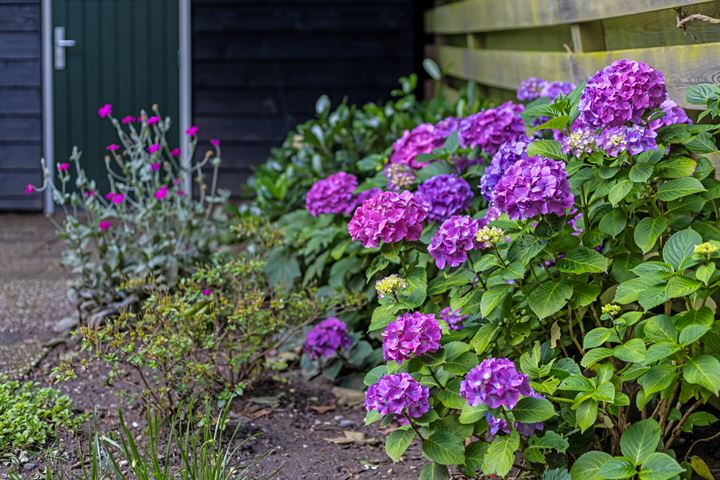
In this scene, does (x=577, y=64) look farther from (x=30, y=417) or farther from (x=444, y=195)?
(x=30, y=417)

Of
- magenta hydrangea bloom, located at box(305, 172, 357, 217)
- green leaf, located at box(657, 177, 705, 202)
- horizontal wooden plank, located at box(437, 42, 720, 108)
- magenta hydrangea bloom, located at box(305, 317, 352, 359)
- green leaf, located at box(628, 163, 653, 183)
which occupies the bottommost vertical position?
magenta hydrangea bloom, located at box(305, 317, 352, 359)

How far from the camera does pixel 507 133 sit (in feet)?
10.3

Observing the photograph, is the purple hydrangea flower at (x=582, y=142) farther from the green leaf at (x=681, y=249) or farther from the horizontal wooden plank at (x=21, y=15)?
the horizontal wooden plank at (x=21, y=15)

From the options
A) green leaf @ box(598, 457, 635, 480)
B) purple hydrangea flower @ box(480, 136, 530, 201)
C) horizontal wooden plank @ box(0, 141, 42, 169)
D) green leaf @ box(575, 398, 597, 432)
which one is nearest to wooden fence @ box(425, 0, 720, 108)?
purple hydrangea flower @ box(480, 136, 530, 201)

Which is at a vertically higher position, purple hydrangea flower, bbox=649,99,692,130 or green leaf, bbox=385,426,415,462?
purple hydrangea flower, bbox=649,99,692,130

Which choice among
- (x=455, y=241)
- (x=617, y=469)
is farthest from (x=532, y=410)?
(x=455, y=241)

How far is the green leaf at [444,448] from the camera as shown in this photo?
2275 millimetres

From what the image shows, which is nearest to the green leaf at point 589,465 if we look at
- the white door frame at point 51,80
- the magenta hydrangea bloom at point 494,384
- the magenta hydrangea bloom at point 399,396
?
the magenta hydrangea bloom at point 494,384

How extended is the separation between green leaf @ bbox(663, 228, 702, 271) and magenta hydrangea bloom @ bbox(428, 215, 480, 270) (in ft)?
1.53

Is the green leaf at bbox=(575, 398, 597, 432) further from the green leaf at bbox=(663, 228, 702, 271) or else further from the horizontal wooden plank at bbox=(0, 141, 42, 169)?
the horizontal wooden plank at bbox=(0, 141, 42, 169)

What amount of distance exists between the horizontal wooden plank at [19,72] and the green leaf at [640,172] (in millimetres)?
6219

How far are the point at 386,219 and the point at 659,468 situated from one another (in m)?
0.88

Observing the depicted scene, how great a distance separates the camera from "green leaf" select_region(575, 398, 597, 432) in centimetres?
211

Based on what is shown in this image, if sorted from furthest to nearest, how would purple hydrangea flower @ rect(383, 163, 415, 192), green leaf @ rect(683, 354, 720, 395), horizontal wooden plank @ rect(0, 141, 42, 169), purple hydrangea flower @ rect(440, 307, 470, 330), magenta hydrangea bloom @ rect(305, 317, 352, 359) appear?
horizontal wooden plank @ rect(0, 141, 42, 169), magenta hydrangea bloom @ rect(305, 317, 352, 359), purple hydrangea flower @ rect(383, 163, 415, 192), purple hydrangea flower @ rect(440, 307, 470, 330), green leaf @ rect(683, 354, 720, 395)
